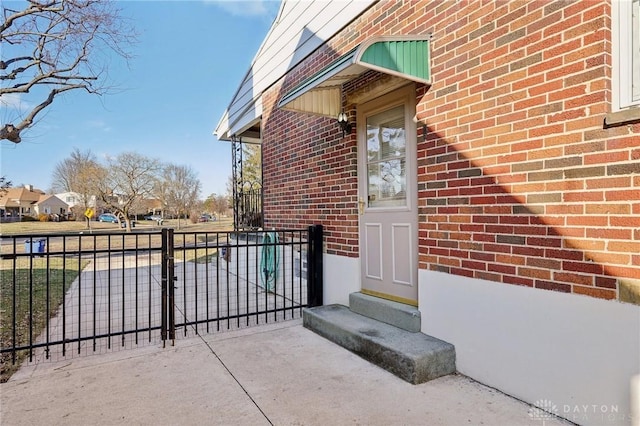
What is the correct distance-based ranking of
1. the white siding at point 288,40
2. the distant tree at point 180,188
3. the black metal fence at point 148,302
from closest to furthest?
the black metal fence at point 148,302 → the white siding at point 288,40 → the distant tree at point 180,188

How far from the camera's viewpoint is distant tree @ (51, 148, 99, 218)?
1054 inches

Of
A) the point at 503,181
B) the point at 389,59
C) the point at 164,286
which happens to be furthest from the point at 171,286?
the point at 503,181

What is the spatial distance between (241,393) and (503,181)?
2346 millimetres

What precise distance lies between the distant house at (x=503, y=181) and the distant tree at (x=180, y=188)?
29979 millimetres

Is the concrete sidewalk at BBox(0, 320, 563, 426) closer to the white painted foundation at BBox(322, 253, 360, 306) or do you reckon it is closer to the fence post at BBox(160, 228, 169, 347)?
the fence post at BBox(160, 228, 169, 347)

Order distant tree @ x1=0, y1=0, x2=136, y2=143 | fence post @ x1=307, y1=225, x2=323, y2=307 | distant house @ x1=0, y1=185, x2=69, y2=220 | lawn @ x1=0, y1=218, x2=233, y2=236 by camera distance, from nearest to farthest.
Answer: fence post @ x1=307, y1=225, x2=323, y2=307 < distant tree @ x1=0, y1=0, x2=136, y2=143 < lawn @ x1=0, y1=218, x2=233, y2=236 < distant house @ x1=0, y1=185, x2=69, y2=220

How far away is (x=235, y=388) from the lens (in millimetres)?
2525

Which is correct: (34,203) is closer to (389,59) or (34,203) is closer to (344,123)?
(344,123)

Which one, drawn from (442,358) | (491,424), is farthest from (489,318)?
(491,424)

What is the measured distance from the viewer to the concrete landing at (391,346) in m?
2.54

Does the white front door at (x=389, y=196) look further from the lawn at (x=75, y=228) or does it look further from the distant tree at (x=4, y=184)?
the lawn at (x=75, y=228)

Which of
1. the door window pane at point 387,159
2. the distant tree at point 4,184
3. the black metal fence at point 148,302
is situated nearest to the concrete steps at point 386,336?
the black metal fence at point 148,302

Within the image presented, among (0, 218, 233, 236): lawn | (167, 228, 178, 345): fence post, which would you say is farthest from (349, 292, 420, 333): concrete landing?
(0, 218, 233, 236): lawn

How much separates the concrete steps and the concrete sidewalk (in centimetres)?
8
